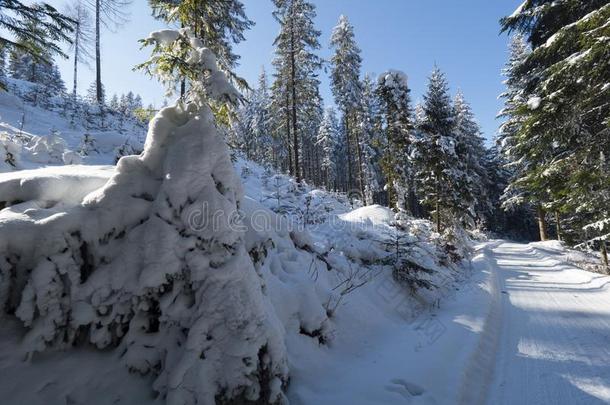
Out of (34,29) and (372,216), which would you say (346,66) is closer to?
(372,216)

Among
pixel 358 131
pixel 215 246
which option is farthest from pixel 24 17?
pixel 358 131

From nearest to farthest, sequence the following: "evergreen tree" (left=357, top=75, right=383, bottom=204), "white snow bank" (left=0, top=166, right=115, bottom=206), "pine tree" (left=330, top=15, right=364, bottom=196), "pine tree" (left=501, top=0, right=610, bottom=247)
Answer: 1. "white snow bank" (left=0, top=166, right=115, bottom=206)
2. "pine tree" (left=501, top=0, right=610, bottom=247)
3. "pine tree" (left=330, top=15, right=364, bottom=196)
4. "evergreen tree" (left=357, top=75, right=383, bottom=204)

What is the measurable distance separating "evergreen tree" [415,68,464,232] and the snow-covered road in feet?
29.6

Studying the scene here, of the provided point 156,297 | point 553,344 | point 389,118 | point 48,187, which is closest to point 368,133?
point 389,118

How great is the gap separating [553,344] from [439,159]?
13.9 meters

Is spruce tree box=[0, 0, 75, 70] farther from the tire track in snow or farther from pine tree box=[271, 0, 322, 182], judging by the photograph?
pine tree box=[271, 0, 322, 182]

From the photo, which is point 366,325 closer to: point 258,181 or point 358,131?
point 258,181

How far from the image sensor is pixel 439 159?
18.0 metres

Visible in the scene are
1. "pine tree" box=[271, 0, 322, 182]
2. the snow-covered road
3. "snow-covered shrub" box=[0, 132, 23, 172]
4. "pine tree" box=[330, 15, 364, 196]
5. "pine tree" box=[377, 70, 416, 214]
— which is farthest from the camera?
"pine tree" box=[330, 15, 364, 196]

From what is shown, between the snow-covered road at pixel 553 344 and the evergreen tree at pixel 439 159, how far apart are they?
904 cm

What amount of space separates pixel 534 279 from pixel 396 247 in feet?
21.1

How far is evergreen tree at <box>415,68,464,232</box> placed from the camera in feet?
58.4

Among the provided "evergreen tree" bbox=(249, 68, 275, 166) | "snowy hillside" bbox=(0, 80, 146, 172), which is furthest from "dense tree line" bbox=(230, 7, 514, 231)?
"evergreen tree" bbox=(249, 68, 275, 166)

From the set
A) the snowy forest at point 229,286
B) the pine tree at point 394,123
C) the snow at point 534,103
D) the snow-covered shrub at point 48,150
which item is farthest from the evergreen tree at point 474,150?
the snow-covered shrub at point 48,150
